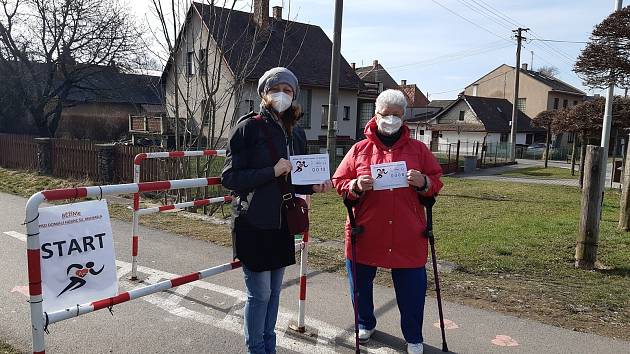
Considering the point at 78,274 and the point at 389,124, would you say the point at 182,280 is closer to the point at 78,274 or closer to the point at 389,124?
the point at 78,274

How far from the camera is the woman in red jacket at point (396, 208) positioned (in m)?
3.59

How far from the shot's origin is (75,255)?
2688 millimetres

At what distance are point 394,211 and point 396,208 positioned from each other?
0.03 m

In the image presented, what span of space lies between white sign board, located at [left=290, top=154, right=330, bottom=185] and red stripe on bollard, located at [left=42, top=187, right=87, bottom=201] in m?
1.26

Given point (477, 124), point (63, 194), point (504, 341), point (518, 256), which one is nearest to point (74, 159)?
point (518, 256)

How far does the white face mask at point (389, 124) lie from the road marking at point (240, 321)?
168 cm

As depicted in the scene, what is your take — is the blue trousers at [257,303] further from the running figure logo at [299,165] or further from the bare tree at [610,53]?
the bare tree at [610,53]

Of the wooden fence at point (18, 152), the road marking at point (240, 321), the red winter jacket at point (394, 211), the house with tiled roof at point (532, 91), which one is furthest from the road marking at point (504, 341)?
the house with tiled roof at point (532, 91)

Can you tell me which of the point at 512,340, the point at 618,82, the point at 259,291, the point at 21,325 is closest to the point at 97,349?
the point at 21,325

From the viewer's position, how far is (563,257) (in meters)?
6.62

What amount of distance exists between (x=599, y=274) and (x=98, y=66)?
90.4 ft

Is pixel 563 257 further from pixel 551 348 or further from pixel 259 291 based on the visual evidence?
pixel 259 291

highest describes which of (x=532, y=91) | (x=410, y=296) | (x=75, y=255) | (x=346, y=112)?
(x=532, y=91)

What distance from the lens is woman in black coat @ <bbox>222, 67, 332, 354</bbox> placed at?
120 inches
